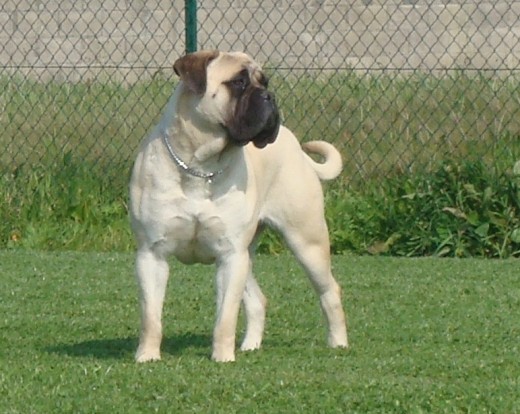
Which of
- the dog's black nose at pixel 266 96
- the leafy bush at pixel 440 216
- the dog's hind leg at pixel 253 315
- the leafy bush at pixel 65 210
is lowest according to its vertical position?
the leafy bush at pixel 65 210

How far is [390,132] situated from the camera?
10023 mm

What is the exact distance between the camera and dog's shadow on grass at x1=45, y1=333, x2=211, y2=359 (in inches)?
220

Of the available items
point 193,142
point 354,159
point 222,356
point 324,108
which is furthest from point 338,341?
point 324,108

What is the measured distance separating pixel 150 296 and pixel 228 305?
0.95ft

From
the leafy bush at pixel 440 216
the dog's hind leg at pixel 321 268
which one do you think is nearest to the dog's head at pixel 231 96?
the dog's hind leg at pixel 321 268

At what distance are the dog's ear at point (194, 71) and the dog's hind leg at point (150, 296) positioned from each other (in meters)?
0.63

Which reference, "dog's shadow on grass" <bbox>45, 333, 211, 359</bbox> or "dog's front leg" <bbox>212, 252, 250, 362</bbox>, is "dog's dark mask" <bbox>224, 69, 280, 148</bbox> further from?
"dog's shadow on grass" <bbox>45, 333, 211, 359</bbox>

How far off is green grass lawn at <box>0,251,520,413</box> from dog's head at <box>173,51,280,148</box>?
2.79 feet

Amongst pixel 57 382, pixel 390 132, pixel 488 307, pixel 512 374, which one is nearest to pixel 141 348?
pixel 57 382

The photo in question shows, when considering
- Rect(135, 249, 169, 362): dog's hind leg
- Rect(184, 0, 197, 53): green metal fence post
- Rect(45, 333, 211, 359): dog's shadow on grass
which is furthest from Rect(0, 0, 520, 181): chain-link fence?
Rect(135, 249, 169, 362): dog's hind leg

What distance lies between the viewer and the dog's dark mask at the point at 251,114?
513 cm

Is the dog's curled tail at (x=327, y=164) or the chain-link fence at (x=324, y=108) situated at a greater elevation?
the dog's curled tail at (x=327, y=164)

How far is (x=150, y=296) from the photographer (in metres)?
5.27

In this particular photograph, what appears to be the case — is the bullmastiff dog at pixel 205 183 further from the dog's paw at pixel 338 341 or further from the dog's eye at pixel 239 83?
the dog's paw at pixel 338 341
